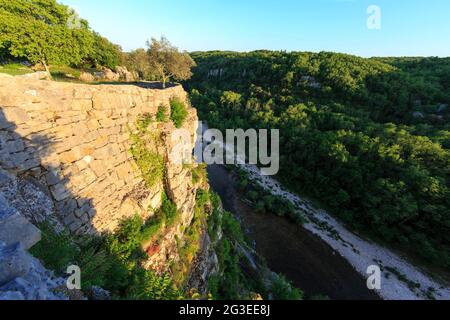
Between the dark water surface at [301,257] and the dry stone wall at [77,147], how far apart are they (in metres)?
14.9

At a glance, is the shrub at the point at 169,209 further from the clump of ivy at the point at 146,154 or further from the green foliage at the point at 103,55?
the green foliage at the point at 103,55

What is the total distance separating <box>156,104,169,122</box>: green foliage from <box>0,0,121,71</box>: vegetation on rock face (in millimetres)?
6368

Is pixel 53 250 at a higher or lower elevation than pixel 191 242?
higher

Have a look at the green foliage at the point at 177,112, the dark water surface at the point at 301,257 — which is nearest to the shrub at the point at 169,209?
the green foliage at the point at 177,112

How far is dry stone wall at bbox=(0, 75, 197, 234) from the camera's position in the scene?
3975 mm

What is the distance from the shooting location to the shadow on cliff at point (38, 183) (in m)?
3.74

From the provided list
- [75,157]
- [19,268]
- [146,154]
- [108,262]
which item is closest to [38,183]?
[75,157]

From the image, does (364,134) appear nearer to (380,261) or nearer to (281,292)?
(380,261)

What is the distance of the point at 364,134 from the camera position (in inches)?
1168

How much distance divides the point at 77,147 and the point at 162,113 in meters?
3.62

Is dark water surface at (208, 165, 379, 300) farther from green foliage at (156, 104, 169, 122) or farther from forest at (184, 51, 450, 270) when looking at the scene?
green foliage at (156, 104, 169, 122)

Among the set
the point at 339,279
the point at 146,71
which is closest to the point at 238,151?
the point at 146,71

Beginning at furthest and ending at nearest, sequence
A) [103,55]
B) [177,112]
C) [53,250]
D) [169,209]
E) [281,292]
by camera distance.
Answer: [103,55], [281,292], [177,112], [169,209], [53,250]

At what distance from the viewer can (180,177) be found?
28.3 feet
